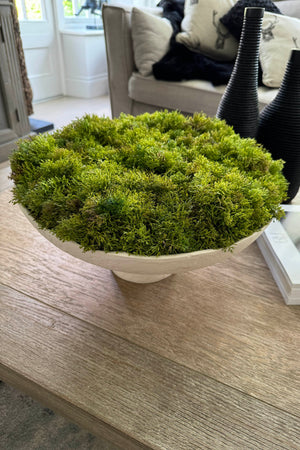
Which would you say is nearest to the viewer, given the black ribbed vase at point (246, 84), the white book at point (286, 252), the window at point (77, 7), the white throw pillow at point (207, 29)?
the white book at point (286, 252)

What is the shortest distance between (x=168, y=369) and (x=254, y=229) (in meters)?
0.22

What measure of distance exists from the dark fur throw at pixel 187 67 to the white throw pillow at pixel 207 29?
5 cm

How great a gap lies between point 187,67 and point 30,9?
1973 millimetres

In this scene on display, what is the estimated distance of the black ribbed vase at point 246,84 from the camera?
687 millimetres

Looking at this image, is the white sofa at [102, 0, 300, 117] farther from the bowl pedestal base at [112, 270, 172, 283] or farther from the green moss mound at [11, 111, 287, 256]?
the bowl pedestal base at [112, 270, 172, 283]

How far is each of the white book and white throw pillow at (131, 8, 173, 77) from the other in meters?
1.24

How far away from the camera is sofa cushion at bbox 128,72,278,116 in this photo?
5.13 ft

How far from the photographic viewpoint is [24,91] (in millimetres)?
2020

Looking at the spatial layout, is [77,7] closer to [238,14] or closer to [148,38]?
[148,38]

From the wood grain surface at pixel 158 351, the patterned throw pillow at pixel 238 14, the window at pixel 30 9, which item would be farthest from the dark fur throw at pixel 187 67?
the window at pixel 30 9

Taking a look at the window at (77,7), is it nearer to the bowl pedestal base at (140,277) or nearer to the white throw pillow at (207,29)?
the white throw pillow at (207,29)

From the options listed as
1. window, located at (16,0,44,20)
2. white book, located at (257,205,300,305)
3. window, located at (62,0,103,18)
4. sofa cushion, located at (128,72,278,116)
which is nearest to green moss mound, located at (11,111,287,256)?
white book, located at (257,205,300,305)

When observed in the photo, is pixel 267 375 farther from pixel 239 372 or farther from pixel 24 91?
pixel 24 91

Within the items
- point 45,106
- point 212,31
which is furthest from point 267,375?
point 45,106
